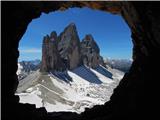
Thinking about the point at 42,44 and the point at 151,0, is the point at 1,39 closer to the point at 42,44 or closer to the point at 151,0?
the point at 151,0

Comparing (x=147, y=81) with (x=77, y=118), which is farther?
(x=77, y=118)

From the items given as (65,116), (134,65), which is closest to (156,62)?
(134,65)

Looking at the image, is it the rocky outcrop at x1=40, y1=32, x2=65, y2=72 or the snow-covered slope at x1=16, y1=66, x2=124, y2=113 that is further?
the rocky outcrop at x1=40, y1=32, x2=65, y2=72

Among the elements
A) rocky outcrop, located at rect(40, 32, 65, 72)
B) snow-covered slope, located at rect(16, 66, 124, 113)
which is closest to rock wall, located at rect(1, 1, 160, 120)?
snow-covered slope, located at rect(16, 66, 124, 113)

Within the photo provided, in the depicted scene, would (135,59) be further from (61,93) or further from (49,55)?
(49,55)

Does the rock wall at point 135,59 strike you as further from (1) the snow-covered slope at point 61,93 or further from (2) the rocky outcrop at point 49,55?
(2) the rocky outcrop at point 49,55

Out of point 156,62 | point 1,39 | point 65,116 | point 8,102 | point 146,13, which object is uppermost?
point 146,13

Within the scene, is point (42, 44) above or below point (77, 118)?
above

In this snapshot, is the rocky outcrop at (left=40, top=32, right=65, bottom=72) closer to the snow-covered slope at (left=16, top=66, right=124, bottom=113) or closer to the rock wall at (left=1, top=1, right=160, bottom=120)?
the snow-covered slope at (left=16, top=66, right=124, bottom=113)
